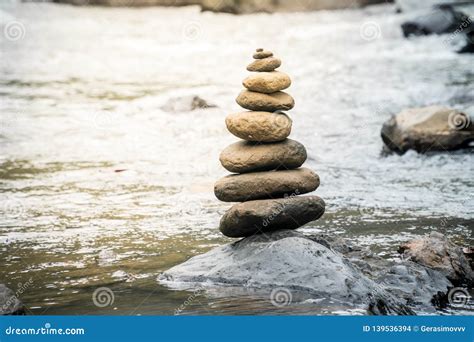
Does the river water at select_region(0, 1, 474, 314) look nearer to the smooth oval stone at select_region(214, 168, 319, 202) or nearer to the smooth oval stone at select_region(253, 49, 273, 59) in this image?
the smooth oval stone at select_region(214, 168, 319, 202)

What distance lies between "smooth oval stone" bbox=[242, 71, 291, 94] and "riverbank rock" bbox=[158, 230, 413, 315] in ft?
4.50

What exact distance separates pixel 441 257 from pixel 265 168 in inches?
73.5

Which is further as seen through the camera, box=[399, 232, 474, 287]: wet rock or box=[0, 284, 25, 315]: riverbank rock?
box=[399, 232, 474, 287]: wet rock

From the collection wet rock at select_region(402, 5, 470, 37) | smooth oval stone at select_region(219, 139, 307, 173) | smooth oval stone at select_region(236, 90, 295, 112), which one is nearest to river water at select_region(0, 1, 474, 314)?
wet rock at select_region(402, 5, 470, 37)

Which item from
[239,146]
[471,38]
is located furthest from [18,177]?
[471,38]

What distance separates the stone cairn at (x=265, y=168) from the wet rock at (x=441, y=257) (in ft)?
3.32

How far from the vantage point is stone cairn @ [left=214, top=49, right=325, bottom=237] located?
8.52 meters

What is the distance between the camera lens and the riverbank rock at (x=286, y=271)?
7598mm

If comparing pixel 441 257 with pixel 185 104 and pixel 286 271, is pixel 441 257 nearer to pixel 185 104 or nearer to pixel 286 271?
pixel 286 271

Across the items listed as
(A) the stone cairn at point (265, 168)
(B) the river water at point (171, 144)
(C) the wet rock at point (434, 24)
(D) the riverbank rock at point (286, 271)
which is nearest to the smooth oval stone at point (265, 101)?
(A) the stone cairn at point (265, 168)

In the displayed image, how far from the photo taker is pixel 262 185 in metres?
8.55

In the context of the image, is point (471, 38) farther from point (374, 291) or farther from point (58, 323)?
point (58, 323)

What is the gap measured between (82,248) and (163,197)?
2.79 meters

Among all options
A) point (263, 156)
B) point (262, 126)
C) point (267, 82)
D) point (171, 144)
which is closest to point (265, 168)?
point (263, 156)
